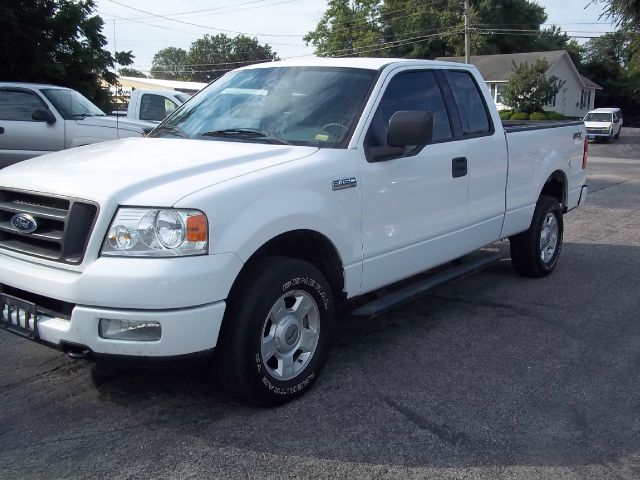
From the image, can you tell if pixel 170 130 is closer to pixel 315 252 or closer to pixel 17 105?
pixel 315 252

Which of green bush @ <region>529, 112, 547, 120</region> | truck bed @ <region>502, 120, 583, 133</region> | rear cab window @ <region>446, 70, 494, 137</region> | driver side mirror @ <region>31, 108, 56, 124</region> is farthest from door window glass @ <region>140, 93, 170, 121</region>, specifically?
green bush @ <region>529, 112, 547, 120</region>

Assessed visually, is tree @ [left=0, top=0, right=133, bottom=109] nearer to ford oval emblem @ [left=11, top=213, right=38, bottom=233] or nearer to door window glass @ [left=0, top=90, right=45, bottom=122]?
door window glass @ [left=0, top=90, right=45, bottom=122]

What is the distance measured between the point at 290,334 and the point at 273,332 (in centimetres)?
13

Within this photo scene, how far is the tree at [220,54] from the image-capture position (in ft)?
322

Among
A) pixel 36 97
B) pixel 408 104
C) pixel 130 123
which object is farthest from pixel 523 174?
pixel 36 97

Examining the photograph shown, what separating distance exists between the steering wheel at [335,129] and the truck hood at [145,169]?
27 centimetres

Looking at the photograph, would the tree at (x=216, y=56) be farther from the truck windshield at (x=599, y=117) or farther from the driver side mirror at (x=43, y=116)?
the driver side mirror at (x=43, y=116)

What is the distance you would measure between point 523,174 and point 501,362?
2.24 m

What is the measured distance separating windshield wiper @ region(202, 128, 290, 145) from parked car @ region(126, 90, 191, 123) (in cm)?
968

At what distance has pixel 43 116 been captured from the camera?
35.1 ft

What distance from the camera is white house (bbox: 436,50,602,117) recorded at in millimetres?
55250

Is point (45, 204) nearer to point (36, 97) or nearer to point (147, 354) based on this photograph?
point (147, 354)

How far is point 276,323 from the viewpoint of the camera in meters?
3.93

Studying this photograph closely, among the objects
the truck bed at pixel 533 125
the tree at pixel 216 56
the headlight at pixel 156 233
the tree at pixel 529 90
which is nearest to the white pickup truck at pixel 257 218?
the headlight at pixel 156 233
